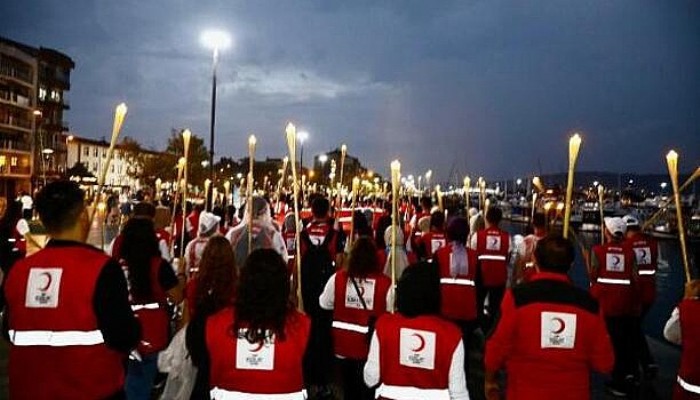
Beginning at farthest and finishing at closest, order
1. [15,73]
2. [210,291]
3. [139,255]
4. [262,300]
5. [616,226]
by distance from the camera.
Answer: [15,73], [616,226], [139,255], [210,291], [262,300]

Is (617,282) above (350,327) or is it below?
above

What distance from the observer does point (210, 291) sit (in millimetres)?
4945

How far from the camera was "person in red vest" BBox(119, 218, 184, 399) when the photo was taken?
609 centimetres

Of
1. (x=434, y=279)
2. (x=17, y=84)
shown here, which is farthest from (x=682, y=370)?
(x=17, y=84)

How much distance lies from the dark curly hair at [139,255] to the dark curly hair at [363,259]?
1806mm

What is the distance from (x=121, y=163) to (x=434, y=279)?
13043 cm

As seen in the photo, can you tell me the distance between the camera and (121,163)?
12688 cm

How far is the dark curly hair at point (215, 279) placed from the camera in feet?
15.9

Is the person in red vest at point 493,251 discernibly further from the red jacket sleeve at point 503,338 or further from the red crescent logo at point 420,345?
the red crescent logo at point 420,345

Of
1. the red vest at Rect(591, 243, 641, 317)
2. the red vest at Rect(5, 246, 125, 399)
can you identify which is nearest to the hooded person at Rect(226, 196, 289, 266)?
the red vest at Rect(591, 243, 641, 317)

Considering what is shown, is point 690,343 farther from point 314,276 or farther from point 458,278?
point 314,276

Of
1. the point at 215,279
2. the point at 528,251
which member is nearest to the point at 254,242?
the point at 215,279

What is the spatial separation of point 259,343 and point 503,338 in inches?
64.2

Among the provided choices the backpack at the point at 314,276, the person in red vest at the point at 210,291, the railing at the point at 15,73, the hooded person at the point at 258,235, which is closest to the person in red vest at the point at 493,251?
the backpack at the point at 314,276
